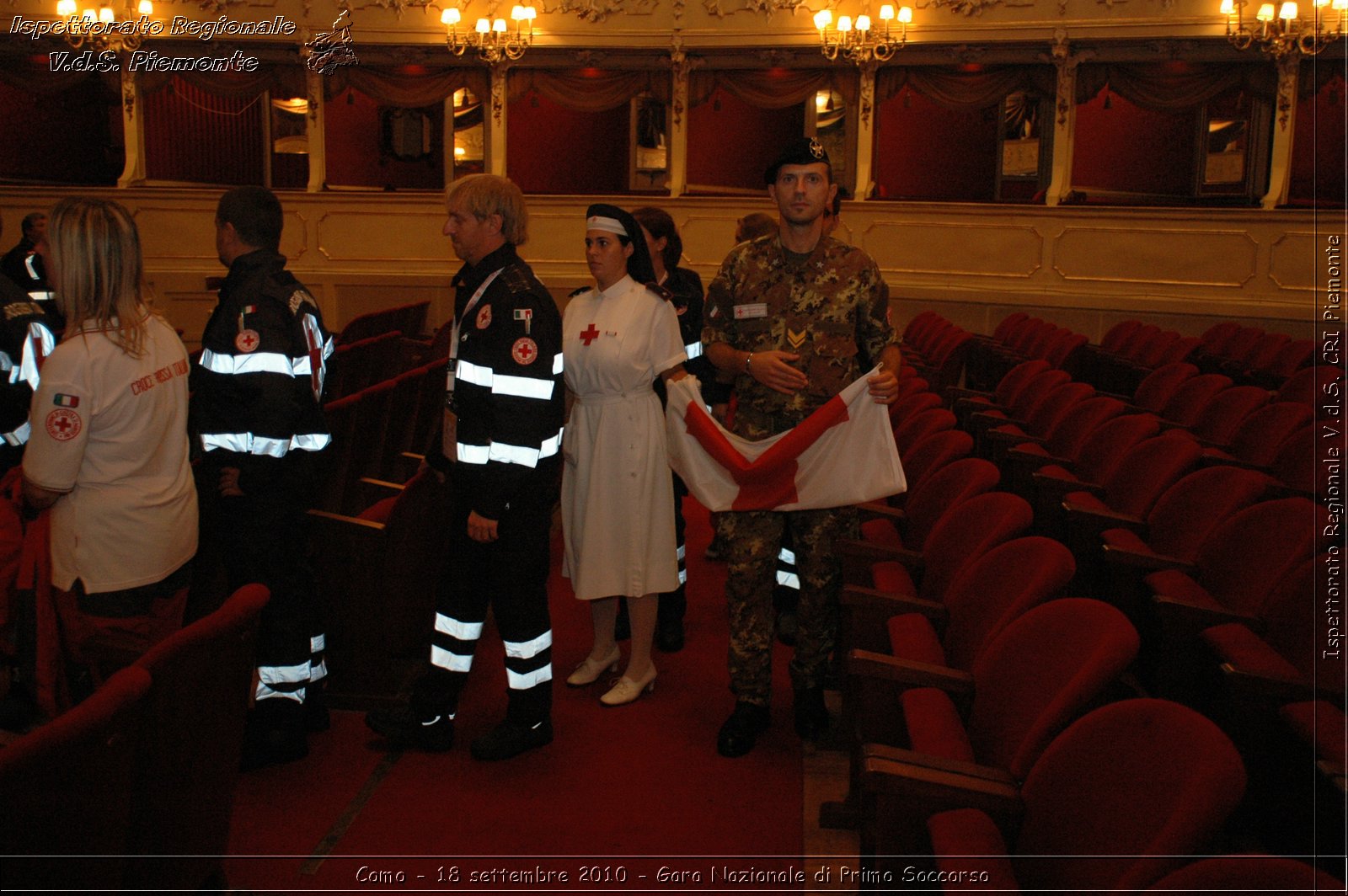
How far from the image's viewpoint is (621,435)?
3.05 meters

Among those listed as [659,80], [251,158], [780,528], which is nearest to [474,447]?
[780,528]

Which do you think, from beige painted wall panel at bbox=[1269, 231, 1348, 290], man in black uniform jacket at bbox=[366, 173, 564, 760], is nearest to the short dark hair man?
man in black uniform jacket at bbox=[366, 173, 564, 760]

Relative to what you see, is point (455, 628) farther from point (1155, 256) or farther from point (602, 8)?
point (602, 8)

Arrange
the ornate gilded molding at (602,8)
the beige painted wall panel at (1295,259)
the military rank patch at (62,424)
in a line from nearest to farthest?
the military rank patch at (62,424)
the beige painted wall panel at (1295,259)
the ornate gilded molding at (602,8)

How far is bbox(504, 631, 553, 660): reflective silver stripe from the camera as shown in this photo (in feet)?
8.89

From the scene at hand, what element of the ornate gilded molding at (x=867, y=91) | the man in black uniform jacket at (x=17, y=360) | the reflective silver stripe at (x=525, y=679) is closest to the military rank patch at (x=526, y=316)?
the reflective silver stripe at (x=525, y=679)

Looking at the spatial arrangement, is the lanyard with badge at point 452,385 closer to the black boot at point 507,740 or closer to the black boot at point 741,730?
the black boot at point 507,740

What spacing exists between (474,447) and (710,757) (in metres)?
1.01

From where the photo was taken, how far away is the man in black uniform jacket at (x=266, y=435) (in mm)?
2555

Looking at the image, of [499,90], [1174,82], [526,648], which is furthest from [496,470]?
[1174,82]

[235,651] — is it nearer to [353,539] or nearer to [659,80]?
[353,539]

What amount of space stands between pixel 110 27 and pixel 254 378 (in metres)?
9.95

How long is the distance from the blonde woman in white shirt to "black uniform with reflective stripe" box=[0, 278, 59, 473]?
666mm

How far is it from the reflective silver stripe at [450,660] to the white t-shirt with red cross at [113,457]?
668mm
